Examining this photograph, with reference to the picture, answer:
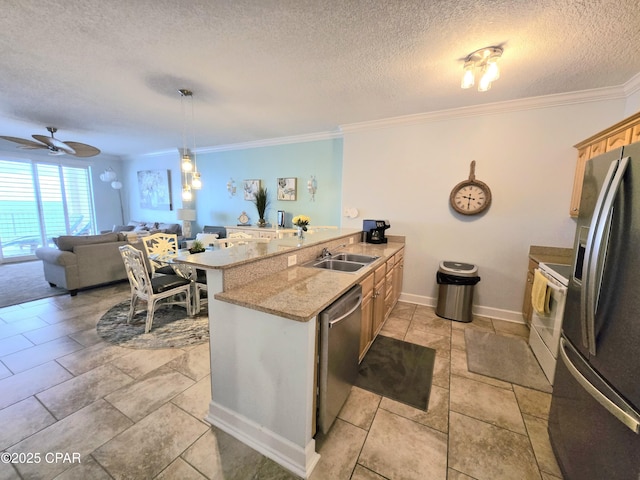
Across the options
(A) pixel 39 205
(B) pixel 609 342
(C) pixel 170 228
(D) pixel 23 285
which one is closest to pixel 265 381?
(B) pixel 609 342

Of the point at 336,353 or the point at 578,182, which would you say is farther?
the point at 578,182

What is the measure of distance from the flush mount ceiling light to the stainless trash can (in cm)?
203

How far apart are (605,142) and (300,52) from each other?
2817 mm

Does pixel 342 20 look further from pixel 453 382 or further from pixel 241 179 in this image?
pixel 241 179

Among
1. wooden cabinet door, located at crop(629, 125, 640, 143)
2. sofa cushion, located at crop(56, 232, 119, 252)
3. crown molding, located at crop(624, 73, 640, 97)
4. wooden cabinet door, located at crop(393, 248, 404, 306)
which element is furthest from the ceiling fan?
crown molding, located at crop(624, 73, 640, 97)

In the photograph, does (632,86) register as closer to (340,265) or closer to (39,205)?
(340,265)

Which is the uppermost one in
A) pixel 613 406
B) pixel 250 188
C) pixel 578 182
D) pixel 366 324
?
pixel 250 188

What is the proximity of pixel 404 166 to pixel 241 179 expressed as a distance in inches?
140

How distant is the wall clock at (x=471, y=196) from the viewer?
317 cm

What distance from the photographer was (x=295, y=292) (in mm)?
1562

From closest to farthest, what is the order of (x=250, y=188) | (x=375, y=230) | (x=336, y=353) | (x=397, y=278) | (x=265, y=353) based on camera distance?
(x=265, y=353) < (x=336, y=353) < (x=397, y=278) < (x=375, y=230) < (x=250, y=188)

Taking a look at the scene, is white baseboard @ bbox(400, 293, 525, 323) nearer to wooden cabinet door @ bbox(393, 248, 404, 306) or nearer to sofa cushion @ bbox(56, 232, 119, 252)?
wooden cabinet door @ bbox(393, 248, 404, 306)

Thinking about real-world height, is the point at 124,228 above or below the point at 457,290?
above

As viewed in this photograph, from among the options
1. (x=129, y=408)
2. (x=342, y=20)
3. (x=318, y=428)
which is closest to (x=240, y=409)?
(x=318, y=428)
